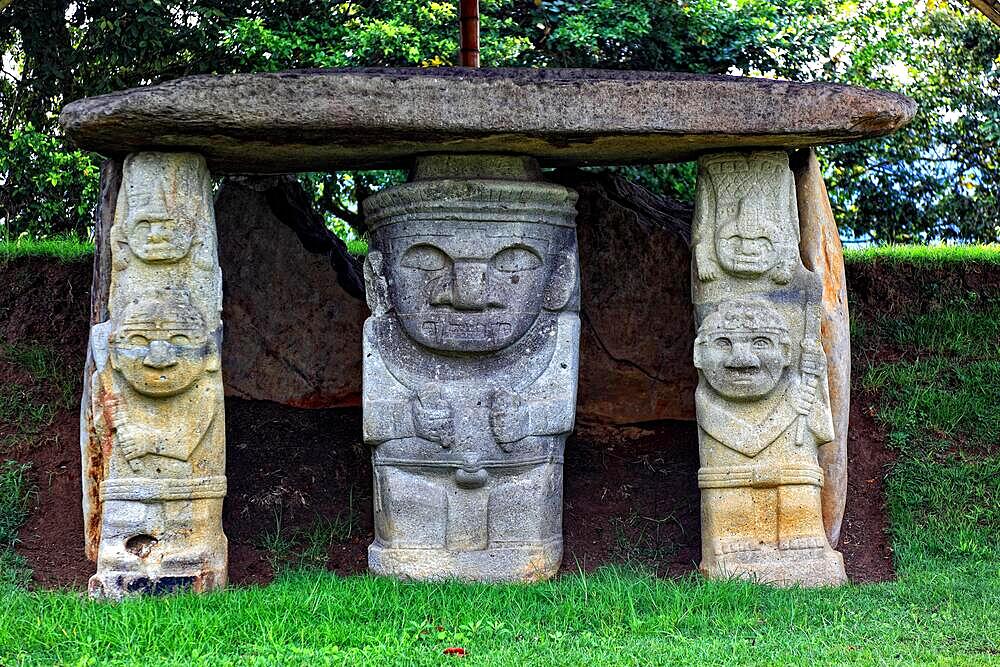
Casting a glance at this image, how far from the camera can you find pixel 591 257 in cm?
756

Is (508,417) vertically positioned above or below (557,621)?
above

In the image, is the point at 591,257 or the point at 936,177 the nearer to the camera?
the point at 591,257

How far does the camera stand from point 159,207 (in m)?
6.01

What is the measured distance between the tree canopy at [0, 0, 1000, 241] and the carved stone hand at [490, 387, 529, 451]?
4829 millimetres

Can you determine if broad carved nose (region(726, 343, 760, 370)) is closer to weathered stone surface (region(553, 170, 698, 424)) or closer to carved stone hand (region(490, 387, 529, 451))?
carved stone hand (region(490, 387, 529, 451))

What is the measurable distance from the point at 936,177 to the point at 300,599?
931 centimetres

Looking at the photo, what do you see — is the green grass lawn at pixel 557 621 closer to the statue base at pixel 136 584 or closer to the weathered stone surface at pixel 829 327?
the statue base at pixel 136 584

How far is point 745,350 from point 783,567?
0.99m

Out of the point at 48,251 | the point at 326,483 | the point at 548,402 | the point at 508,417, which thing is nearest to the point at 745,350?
the point at 548,402

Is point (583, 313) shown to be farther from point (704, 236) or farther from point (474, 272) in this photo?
point (474, 272)

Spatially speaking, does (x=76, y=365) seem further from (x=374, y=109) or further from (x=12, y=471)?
(x=374, y=109)

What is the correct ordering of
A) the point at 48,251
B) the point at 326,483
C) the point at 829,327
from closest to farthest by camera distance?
the point at 829,327, the point at 326,483, the point at 48,251

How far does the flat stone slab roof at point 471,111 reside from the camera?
564 centimetres

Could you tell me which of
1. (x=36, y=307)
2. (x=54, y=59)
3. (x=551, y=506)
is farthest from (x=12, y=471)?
(x=54, y=59)
